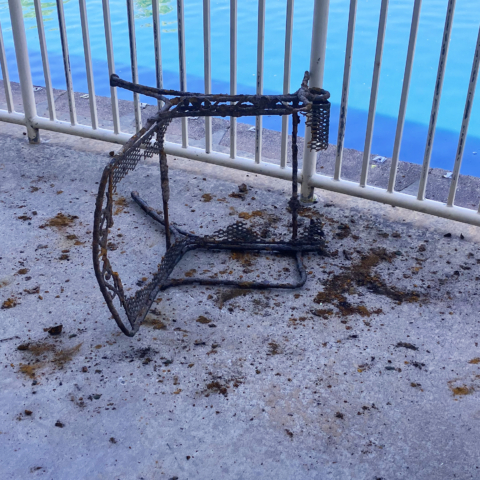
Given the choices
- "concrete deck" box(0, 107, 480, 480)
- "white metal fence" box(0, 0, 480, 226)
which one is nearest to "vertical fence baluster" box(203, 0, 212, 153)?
"white metal fence" box(0, 0, 480, 226)

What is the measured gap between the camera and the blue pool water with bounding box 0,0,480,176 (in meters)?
4.39

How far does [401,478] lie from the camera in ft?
4.32

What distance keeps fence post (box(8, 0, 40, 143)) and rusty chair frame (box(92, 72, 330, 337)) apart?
0.88m

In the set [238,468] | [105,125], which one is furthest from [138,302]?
[105,125]

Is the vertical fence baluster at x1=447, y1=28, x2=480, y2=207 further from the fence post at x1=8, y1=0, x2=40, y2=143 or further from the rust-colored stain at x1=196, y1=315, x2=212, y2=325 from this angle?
the fence post at x1=8, y1=0, x2=40, y2=143

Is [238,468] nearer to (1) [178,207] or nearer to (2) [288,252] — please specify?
(2) [288,252]

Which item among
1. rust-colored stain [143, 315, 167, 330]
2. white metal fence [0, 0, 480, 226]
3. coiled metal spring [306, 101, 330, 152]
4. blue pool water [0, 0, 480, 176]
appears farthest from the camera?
blue pool water [0, 0, 480, 176]

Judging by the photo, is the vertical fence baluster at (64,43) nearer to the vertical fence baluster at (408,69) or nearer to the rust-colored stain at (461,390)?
the vertical fence baluster at (408,69)

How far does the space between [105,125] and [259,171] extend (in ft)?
4.40

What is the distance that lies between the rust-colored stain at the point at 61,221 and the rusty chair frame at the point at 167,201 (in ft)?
0.96

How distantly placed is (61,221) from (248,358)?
110 cm

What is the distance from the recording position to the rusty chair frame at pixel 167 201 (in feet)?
5.02

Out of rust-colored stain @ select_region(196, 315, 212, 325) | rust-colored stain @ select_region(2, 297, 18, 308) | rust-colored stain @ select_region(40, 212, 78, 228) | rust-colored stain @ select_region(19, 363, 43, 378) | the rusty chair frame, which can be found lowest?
rust-colored stain @ select_region(19, 363, 43, 378)

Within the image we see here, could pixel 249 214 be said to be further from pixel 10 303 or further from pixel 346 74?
pixel 10 303
